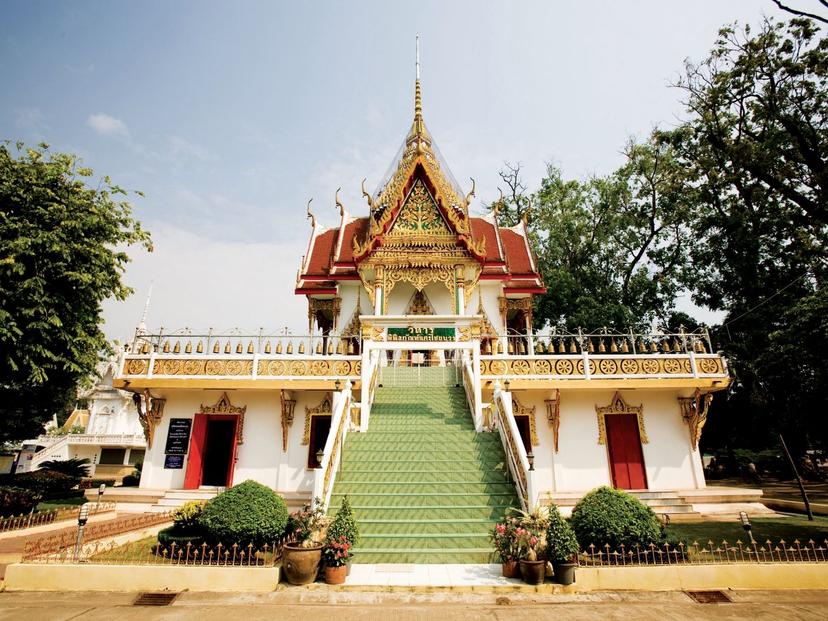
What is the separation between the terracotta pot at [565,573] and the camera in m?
5.94

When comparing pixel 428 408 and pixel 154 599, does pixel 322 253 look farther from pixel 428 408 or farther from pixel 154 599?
pixel 154 599

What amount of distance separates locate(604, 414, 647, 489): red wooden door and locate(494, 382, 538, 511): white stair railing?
3453 mm

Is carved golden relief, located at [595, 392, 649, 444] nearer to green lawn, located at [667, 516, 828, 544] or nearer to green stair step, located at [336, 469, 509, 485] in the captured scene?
green lawn, located at [667, 516, 828, 544]

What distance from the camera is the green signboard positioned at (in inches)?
471

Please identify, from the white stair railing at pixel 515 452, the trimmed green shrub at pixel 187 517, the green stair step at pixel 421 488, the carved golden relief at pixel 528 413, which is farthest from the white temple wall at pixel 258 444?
the carved golden relief at pixel 528 413

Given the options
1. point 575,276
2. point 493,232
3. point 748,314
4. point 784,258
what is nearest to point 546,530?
point 493,232

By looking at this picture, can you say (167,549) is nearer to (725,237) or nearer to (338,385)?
(338,385)

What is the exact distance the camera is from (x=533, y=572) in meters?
5.93

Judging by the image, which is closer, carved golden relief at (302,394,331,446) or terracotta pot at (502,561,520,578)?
terracotta pot at (502,561,520,578)

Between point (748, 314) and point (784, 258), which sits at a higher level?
point (784, 258)

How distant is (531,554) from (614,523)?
1.30m

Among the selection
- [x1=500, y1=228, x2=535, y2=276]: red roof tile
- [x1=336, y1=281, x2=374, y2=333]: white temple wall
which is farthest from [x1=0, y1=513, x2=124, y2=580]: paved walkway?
[x1=500, y1=228, x2=535, y2=276]: red roof tile

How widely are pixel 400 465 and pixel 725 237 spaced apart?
1928 centimetres

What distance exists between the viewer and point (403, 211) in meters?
16.3
